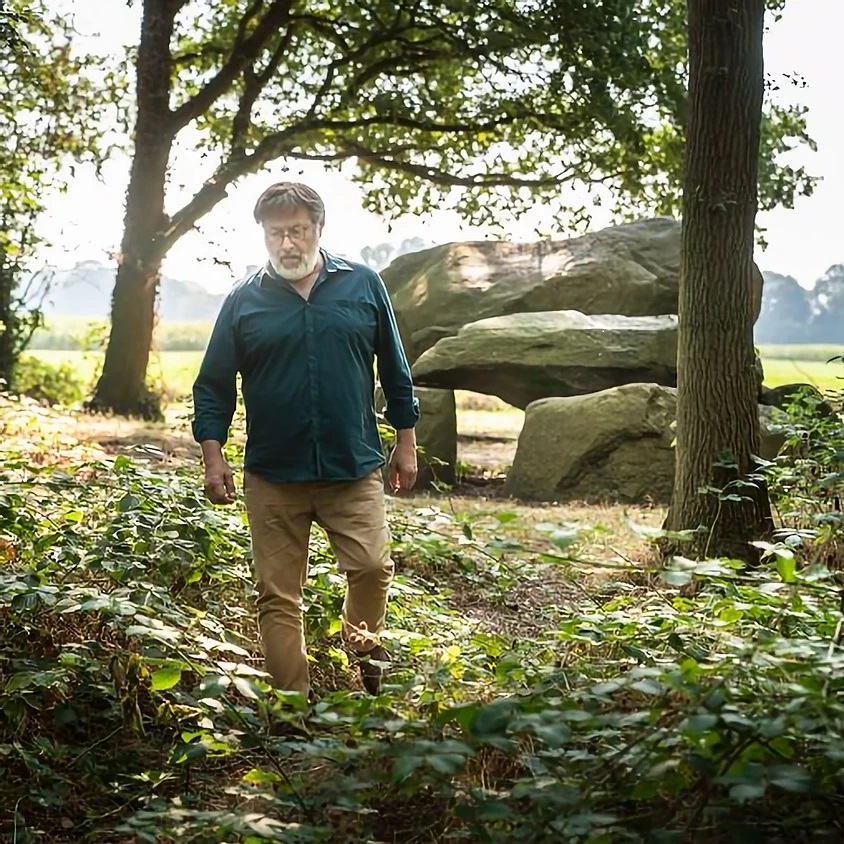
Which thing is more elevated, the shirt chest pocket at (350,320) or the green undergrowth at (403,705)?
the shirt chest pocket at (350,320)

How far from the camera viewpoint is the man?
394 centimetres

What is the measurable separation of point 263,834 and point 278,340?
6.21 feet

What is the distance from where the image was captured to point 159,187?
14703 mm

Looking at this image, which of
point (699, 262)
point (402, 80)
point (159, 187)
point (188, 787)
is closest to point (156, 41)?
point (159, 187)

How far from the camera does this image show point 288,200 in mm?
3920

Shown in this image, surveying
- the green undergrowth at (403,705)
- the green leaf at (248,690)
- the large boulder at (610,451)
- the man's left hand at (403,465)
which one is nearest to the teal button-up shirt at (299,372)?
the man's left hand at (403,465)

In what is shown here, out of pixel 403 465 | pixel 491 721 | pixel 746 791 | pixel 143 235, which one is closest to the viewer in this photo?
pixel 746 791

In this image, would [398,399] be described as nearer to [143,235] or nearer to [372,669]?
[372,669]

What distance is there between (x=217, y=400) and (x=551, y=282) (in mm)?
10271

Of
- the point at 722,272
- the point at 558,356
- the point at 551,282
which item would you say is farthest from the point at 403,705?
the point at 551,282

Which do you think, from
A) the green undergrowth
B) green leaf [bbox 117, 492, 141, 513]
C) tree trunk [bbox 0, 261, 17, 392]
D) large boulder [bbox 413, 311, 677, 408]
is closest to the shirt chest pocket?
the green undergrowth

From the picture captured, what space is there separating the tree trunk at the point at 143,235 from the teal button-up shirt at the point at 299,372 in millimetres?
10989

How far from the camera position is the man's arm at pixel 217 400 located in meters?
4.02

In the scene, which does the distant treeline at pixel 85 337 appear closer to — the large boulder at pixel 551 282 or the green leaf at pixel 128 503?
the large boulder at pixel 551 282
